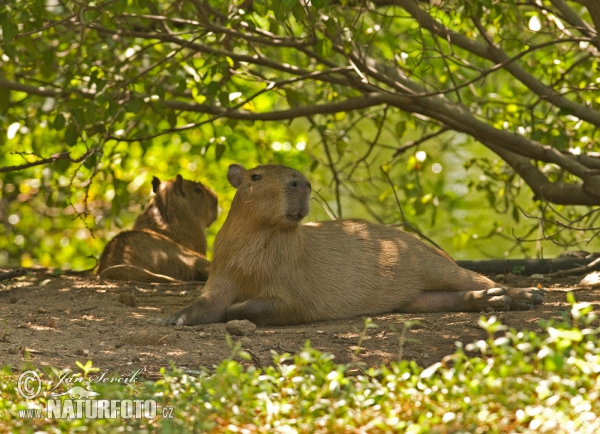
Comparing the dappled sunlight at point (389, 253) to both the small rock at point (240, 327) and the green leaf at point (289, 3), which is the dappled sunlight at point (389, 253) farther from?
the green leaf at point (289, 3)

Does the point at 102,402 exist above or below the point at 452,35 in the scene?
below

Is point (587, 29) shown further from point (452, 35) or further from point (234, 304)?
point (234, 304)

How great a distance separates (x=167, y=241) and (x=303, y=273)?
2.31 meters

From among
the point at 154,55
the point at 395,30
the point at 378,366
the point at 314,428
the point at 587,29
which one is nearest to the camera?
the point at 314,428

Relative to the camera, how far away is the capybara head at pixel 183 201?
7.30 metres

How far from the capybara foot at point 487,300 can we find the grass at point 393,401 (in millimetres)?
1691

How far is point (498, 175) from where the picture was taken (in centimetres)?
696

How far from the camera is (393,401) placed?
271 cm

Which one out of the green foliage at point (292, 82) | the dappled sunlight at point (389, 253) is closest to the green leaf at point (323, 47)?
the green foliage at point (292, 82)

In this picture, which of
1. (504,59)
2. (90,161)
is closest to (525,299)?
(504,59)

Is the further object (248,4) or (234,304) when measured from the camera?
(248,4)

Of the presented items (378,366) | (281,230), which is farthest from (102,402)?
(281,230)

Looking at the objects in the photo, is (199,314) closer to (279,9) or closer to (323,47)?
(279,9)

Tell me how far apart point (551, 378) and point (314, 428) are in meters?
0.73
